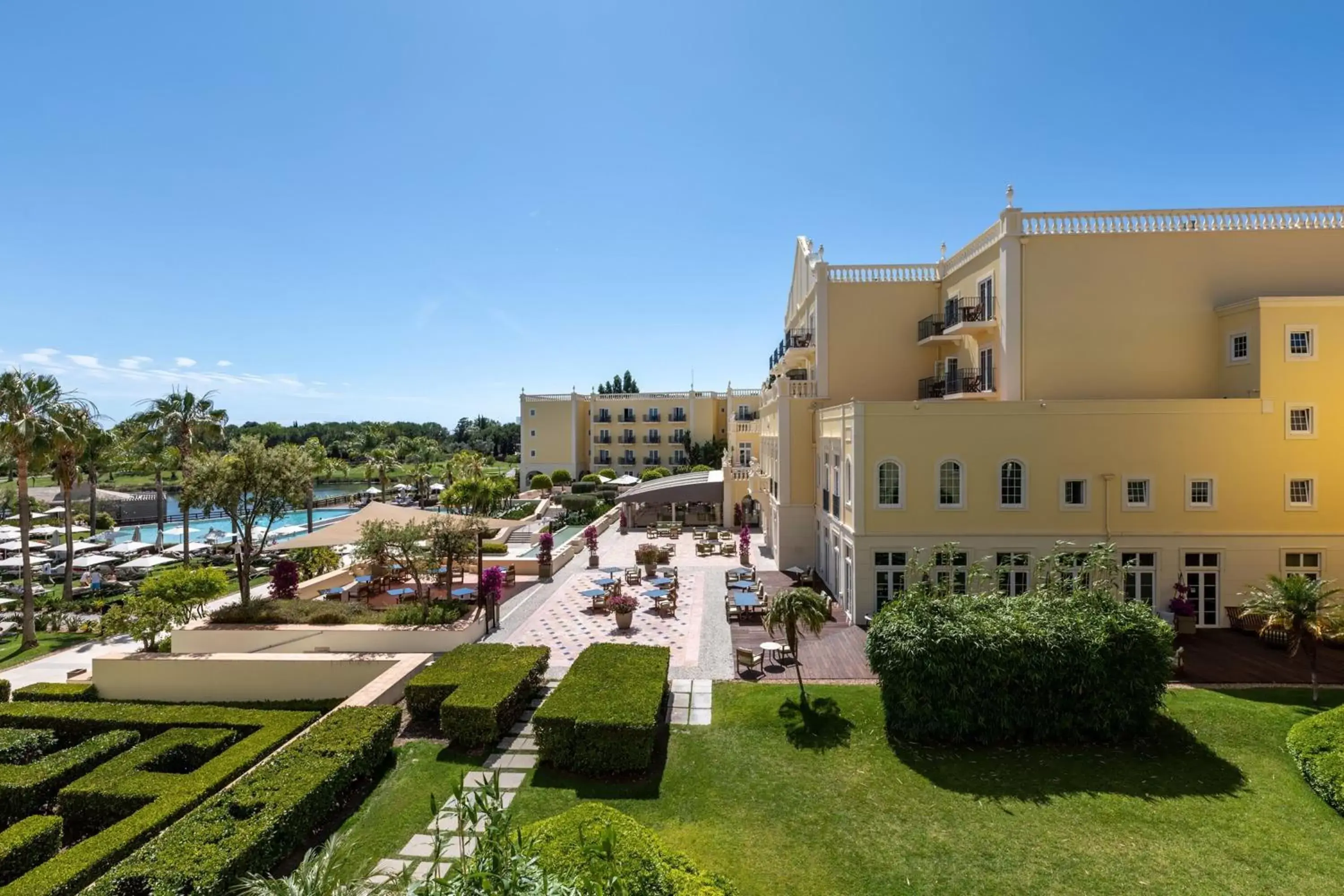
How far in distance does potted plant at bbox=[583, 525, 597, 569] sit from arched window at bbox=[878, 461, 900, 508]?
573 inches

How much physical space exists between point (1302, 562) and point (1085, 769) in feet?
47.1

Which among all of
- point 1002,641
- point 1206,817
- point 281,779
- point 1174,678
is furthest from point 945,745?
point 281,779

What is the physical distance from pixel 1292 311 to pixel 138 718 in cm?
3309

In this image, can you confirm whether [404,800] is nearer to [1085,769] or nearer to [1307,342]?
[1085,769]

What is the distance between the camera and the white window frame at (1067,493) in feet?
63.8

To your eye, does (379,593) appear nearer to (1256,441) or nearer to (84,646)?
(84,646)

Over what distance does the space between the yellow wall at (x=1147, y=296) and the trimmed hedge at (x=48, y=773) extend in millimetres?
27274

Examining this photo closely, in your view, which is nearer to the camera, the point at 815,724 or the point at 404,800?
the point at 404,800

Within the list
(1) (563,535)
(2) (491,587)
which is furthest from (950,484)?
(1) (563,535)

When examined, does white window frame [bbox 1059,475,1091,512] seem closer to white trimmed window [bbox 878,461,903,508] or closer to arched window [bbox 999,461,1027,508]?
arched window [bbox 999,461,1027,508]

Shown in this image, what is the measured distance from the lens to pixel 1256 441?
19141 millimetres

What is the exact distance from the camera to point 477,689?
13.5 metres

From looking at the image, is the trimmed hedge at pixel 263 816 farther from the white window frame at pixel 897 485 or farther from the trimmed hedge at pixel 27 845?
the white window frame at pixel 897 485

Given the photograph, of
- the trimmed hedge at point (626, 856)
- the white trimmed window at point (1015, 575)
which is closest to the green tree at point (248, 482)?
the trimmed hedge at point (626, 856)
